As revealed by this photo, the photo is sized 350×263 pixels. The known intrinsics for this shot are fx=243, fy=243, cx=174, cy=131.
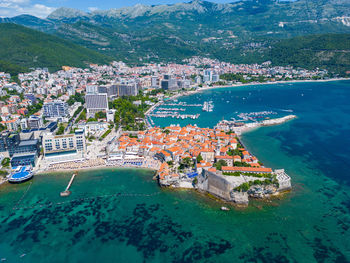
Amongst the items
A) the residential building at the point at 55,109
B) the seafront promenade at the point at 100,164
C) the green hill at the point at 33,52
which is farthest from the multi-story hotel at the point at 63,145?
the green hill at the point at 33,52

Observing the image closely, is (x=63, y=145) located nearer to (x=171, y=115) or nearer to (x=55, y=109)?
(x=55, y=109)

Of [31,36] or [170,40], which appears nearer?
[31,36]

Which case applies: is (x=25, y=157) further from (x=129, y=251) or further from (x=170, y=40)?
(x=170, y=40)

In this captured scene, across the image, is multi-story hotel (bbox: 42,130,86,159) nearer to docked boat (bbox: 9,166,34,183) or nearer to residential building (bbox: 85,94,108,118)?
docked boat (bbox: 9,166,34,183)

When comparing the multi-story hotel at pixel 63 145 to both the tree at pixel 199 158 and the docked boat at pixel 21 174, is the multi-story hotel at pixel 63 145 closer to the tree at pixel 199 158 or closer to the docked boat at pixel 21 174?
the docked boat at pixel 21 174

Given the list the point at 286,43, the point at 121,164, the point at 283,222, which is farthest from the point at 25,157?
the point at 286,43

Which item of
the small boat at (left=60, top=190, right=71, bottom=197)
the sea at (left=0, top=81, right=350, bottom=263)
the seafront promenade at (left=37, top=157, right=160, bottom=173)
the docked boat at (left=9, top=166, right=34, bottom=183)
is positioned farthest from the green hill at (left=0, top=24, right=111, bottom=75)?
the sea at (left=0, top=81, right=350, bottom=263)

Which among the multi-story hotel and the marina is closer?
the multi-story hotel
